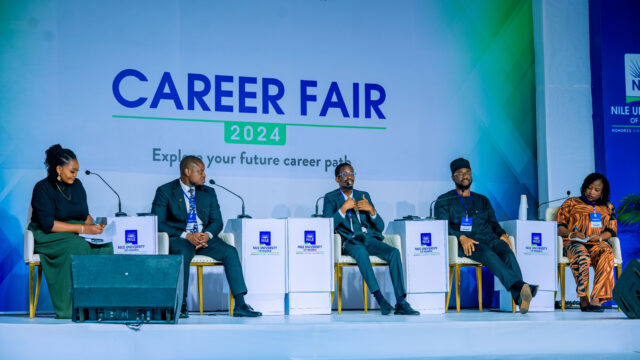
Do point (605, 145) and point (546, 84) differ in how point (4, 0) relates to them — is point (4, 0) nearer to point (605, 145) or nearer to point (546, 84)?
point (546, 84)

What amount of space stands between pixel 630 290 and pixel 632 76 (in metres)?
2.76

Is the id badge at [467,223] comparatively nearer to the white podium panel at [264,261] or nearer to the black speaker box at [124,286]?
the white podium panel at [264,261]

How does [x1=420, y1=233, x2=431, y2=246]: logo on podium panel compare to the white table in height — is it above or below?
above

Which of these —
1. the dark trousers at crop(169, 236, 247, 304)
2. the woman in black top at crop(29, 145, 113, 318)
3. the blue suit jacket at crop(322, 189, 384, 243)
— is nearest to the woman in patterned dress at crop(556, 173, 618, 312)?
the blue suit jacket at crop(322, 189, 384, 243)

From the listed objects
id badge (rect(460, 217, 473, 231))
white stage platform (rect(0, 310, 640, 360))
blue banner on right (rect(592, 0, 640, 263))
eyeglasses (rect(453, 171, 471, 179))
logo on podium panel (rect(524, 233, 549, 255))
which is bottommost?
white stage platform (rect(0, 310, 640, 360))

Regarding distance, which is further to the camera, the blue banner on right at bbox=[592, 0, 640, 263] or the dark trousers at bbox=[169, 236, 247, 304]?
the blue banner on right at bbox=[592, 0, 640, 263]

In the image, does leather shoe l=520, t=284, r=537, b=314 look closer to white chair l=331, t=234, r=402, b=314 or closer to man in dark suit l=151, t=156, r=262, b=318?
white chair l=331, t=234, r=402, b=314

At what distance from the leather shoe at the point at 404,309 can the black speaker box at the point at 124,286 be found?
190 cm

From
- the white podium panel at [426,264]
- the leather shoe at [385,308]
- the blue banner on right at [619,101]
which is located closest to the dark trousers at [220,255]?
the leather shoe at [385,308]

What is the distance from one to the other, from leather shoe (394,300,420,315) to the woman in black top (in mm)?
2121

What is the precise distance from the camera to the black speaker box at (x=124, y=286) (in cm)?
402

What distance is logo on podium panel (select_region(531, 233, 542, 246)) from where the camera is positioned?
19.4 feet

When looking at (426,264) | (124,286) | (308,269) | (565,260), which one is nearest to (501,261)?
(426,264)

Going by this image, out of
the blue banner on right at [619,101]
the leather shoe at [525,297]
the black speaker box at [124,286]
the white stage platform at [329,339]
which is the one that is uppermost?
the blue banner on right at [619,101]
